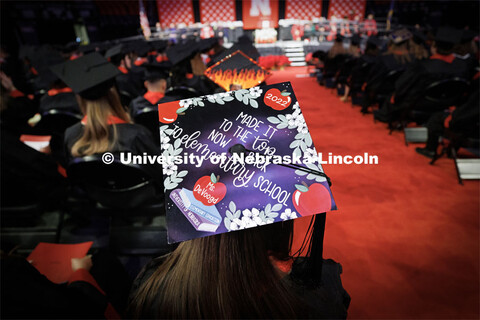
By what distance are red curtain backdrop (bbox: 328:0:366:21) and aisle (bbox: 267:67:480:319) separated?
Answer: 609 inches

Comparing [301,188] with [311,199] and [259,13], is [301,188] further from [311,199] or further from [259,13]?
[259,13]

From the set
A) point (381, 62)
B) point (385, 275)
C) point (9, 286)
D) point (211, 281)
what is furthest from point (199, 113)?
point (381, 62)

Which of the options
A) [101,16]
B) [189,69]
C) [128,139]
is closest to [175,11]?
[101,16]

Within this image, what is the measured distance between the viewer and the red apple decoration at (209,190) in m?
0.65

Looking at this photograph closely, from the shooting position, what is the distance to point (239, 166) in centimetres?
68

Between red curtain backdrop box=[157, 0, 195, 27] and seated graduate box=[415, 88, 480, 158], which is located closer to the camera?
seated graduate box=[415, 88, 480, 158]

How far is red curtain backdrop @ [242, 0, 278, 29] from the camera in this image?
A: 14680 mm

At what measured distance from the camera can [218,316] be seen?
30.7 inches

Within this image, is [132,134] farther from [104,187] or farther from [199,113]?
[199,113]

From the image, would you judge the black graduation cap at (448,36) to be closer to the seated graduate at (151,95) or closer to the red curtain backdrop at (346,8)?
the seated graduate at (151,95)

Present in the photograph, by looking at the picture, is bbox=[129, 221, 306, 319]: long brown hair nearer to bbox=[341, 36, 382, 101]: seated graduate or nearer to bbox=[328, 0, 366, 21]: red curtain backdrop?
bbox=[341, 36, 382, 101]: seated graduate

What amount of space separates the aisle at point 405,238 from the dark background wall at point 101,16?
526 inches

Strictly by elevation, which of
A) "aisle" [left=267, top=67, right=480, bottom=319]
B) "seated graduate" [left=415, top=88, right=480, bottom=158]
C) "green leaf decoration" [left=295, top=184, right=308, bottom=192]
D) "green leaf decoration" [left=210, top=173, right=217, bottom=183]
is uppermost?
"green leaf decoration" [left=210, top=173, right=217, bottom=183]

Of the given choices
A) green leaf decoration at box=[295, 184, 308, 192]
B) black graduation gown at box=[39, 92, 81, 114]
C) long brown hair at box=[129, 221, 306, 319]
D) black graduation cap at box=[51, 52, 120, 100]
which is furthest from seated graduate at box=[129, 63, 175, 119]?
green leaf decoration at box=[295, 184, 308, 192]
